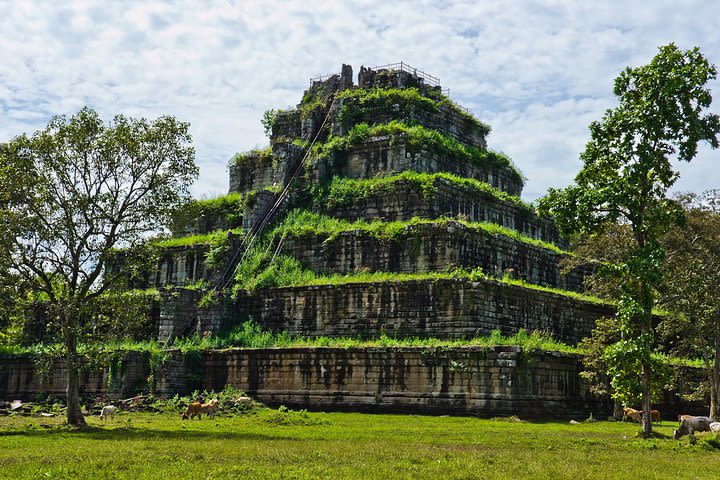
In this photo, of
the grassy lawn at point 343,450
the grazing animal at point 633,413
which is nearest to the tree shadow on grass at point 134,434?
the grassy lawn at point 343,450

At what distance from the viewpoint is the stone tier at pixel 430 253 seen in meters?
38.3

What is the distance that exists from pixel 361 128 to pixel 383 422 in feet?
66.4

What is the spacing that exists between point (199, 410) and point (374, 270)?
37.2ft

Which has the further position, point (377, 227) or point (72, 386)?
point (377, 227)

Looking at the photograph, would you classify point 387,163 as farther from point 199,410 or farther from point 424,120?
point 199,410

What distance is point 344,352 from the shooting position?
119 ft

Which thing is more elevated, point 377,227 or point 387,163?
point 387,163

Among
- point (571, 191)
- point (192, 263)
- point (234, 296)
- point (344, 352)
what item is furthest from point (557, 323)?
point (192, 263)

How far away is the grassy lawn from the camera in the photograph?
55.4 feet

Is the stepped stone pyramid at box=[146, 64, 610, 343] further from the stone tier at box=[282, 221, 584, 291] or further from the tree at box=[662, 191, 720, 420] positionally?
the tree at box=[662, 191, 720, 420]

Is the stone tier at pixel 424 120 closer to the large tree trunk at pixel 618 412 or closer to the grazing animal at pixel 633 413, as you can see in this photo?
the large tree trunk at pixel 618 412

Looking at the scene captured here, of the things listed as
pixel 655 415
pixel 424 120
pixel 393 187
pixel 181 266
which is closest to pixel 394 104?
pixel 424 120

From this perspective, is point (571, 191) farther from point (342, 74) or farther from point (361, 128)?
point (342, 74)

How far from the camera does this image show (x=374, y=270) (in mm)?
40125
